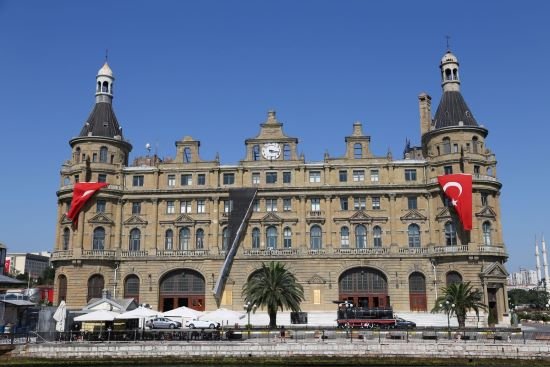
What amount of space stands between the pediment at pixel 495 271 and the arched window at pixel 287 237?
24.9 metres

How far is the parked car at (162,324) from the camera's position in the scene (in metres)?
63.9

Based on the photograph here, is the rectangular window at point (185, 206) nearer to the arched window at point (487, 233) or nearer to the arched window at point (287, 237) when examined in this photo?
the arched window at point (287, 237)

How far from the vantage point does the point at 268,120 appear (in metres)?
82.9

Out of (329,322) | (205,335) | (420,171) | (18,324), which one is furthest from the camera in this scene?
(420,171)

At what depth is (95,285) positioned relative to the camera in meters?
80.1

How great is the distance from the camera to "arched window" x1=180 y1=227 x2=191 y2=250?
82125 millimetres

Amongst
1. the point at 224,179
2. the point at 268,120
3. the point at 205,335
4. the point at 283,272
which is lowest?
the point at 205,335

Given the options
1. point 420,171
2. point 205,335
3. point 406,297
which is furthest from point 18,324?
point 420,171

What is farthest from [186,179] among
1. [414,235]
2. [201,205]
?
[414,235]

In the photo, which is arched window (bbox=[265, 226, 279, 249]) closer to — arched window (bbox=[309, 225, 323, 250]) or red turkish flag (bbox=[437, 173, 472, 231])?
arched window (bbox=[309, 225, 323, 250])

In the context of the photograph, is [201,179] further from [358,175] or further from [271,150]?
[358,175]

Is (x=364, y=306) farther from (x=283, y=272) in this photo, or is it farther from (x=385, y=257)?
(x=283, y=272)

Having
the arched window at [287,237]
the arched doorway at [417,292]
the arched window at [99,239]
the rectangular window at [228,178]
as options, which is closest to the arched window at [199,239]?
the rectangular window at [228,178]

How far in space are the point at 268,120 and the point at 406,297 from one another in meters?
30.0
